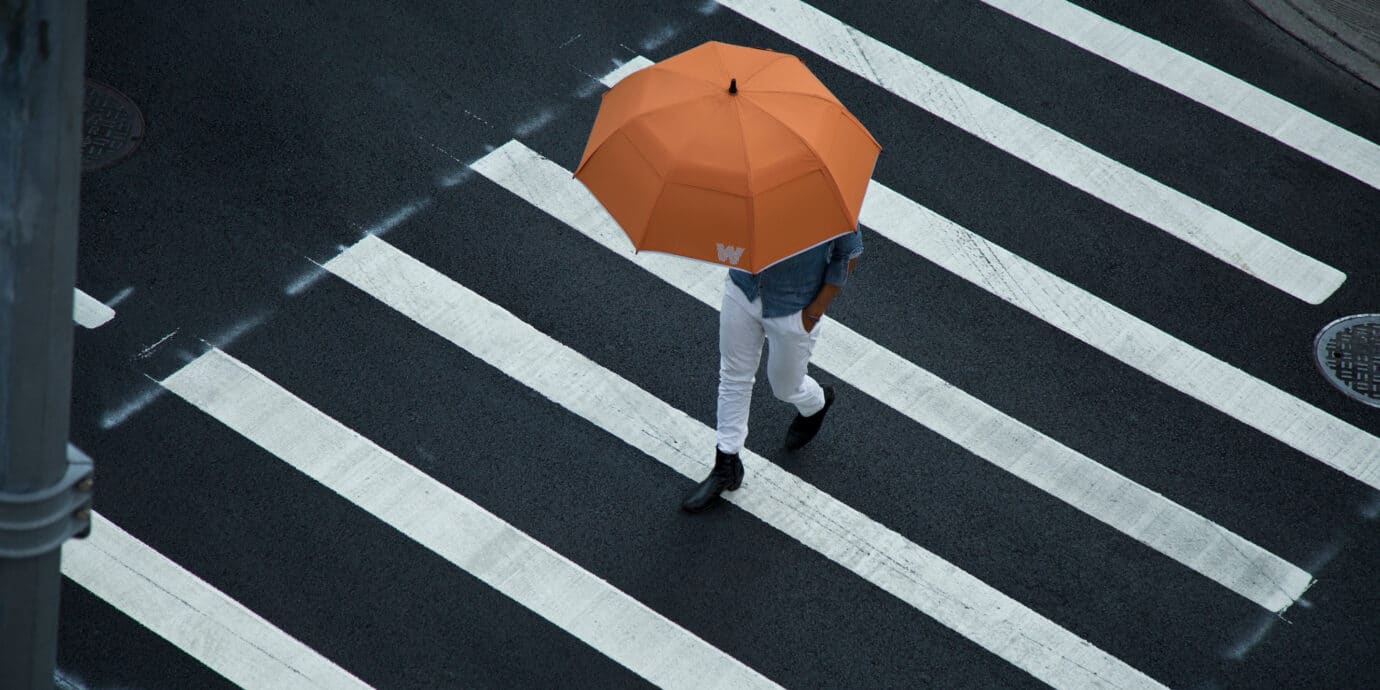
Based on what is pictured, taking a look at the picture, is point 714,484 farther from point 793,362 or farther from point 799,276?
point 799,276

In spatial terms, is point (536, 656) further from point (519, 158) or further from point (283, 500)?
point (519, 158)

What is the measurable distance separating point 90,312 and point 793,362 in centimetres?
398

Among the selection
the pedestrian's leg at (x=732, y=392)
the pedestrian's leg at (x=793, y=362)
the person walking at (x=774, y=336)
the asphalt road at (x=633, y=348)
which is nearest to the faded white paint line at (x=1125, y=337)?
the asphalt road at (x=633, y=348)

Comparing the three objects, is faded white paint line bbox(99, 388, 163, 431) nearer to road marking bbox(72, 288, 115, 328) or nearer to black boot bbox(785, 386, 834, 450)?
road marking bbox(72, 288, 115, 328)

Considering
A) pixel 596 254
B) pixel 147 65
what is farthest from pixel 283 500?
pixel 147 65

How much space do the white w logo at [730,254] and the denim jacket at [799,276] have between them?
0.88 feet

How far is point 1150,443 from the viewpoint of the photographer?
8.11 meters

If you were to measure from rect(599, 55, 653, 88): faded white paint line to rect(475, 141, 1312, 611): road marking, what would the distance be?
1183mm

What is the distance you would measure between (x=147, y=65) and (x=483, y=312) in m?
3.16

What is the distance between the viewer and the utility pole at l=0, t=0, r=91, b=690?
2887mm

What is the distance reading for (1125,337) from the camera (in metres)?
8.69

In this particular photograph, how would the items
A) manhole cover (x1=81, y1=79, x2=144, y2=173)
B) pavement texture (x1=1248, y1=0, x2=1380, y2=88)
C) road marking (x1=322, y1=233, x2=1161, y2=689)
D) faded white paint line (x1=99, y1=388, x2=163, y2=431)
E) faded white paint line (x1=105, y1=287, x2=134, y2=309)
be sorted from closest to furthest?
road marking (x1=322, y1=233, x2=1161, y2=689) < faded white paint line (x1=99, y1=388, x2=163, y2=431) < faded white paint line (x1=105, y1=287, x2=134, y2=309) < manhole cover (x1=81, y1=79, x2=144, y2=173) < pavement texture (x1=1248, y1=0, x2=1380, y2=88)

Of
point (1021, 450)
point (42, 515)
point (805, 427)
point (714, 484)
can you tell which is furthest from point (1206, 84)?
point (42, 515)

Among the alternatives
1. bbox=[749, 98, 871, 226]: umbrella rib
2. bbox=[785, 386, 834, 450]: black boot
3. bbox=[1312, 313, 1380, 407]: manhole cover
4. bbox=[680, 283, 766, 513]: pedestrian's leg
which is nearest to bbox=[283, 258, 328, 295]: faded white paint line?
bbox=[680, 283, 766, 513]: pedestrian's leg
